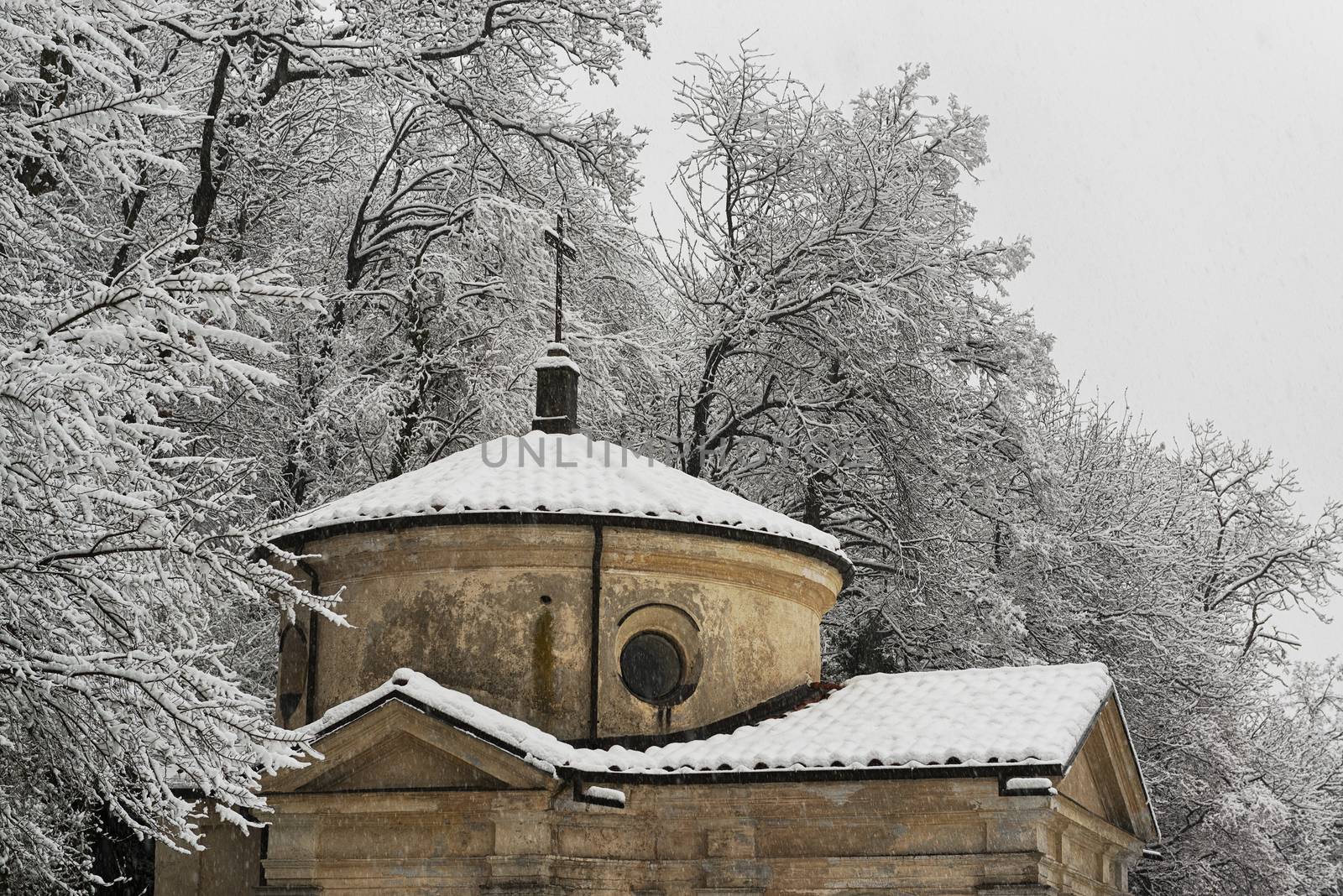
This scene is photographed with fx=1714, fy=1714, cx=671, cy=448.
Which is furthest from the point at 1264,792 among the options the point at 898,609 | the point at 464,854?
the point at 464,854

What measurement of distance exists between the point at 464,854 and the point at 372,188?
11847mm

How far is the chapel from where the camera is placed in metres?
13.7

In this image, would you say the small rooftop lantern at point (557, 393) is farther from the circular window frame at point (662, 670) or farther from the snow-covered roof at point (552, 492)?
the circular window frame at point (662, 670)

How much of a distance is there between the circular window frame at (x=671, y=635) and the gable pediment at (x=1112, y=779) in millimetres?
3493

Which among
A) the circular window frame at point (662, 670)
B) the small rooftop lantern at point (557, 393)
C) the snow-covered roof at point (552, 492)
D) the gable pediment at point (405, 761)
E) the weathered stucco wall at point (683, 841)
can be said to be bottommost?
the weathered stucco wall at point (683, 841)

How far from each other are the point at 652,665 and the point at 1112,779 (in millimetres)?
4558

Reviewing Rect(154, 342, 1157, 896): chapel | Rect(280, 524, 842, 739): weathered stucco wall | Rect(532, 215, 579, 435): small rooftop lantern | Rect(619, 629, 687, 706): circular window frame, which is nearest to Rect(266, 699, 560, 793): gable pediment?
Rect(154, 342, 1157, 896): chapel

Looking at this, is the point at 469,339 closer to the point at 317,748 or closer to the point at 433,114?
the point at 433,114

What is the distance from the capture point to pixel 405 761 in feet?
45.5

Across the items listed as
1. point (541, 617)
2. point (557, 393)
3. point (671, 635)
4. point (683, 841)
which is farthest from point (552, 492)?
point (683, 841)

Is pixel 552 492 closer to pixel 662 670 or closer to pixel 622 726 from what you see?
pixel 662 670

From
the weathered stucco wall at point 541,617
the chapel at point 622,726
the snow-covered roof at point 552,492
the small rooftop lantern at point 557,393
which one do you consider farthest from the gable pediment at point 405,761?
the small rooftop lantern at point 557,393

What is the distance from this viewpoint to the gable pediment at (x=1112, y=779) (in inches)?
616

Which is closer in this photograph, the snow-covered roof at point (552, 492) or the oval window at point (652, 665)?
the snow-covered roof at point (552, 492)
